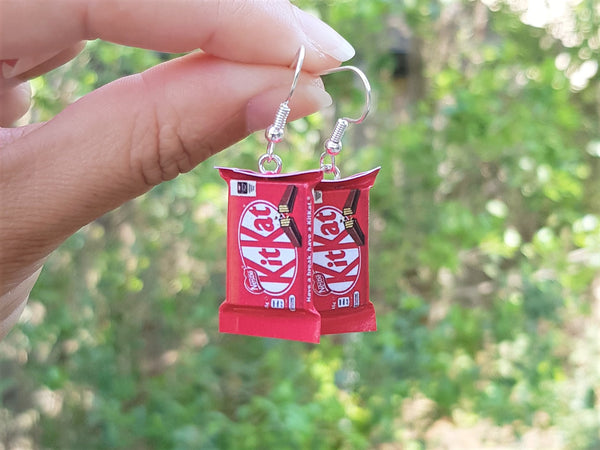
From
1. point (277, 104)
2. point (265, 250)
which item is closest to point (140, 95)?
point (277, 104)

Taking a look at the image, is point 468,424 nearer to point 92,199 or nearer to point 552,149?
point 552,149

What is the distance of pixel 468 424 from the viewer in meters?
2.97

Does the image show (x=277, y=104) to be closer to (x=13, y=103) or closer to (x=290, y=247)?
(x=290, y=247)

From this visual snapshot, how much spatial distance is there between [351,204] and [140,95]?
39cm

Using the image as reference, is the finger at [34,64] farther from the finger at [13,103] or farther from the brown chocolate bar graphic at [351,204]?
the brown chocolate bar graphic at [351,204]

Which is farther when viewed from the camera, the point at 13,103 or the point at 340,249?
the point at 13,103

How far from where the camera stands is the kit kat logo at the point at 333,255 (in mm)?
1239

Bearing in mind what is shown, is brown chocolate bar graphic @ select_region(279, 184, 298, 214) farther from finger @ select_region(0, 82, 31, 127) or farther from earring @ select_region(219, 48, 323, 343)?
finger @ select_region(0, 82, 31, 127)

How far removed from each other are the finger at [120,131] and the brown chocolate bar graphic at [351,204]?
0.56 feet

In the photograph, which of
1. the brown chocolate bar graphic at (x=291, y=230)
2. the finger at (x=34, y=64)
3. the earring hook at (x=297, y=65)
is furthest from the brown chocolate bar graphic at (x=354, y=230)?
the finger at (x=34, y=64)

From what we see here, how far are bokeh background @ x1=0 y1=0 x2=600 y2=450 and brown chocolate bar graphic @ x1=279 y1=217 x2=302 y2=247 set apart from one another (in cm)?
129

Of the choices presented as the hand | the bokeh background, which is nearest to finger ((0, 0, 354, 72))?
the hand

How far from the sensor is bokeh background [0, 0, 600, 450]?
2514 mm

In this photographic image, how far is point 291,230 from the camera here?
115 centimetres
